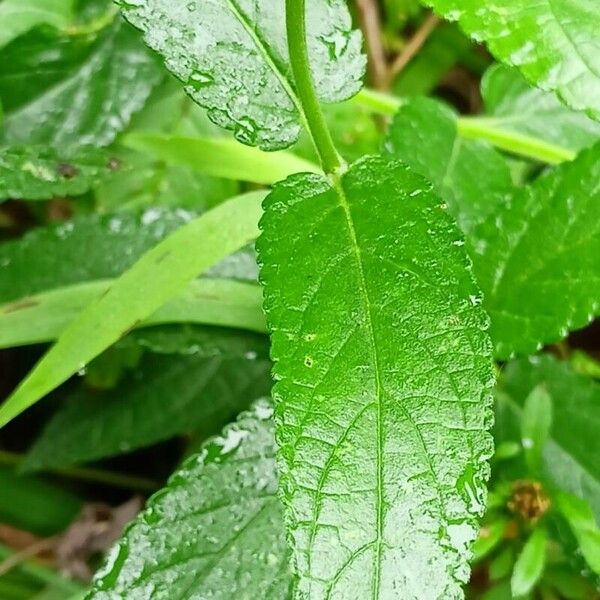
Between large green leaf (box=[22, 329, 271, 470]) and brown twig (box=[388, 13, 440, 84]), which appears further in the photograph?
brown twig (box=[388, 13, 440, 84])

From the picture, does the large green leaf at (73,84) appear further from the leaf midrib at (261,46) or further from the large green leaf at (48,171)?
the leaf midrib at (261,46)

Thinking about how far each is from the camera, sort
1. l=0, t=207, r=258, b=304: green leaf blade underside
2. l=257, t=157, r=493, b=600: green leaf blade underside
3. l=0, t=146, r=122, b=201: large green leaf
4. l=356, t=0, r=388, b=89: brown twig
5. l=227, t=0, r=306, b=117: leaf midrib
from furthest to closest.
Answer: l=356, t=0, r=388, b=89: brown twig → l=0, t=207, r=258, b=304: green leaf blade underside → l=0, t=146, r=122, b=201: large green leaf → l=227, t=0, r=306, b=117: leaf midrib → l=257, t=157, r=493, b=600: green leaf blade underside

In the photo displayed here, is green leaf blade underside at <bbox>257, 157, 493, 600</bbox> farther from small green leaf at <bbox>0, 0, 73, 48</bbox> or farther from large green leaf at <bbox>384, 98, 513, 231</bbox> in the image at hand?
small green leaf at <bbox>0, 0, 73, 48</bbox>

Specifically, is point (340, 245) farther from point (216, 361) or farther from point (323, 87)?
point (216, 361)

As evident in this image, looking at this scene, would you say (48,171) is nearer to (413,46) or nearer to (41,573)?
(41,573)

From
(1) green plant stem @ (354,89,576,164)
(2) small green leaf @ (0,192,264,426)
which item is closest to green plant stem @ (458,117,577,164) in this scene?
(1) green plant stem @ (354,89,576,164)
